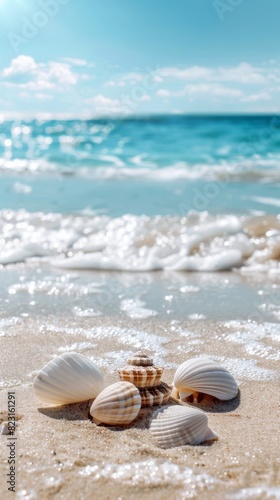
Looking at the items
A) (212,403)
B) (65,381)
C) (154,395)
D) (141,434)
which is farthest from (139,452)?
(212,403)

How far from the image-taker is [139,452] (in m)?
2.03

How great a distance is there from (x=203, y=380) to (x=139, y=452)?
61 cm

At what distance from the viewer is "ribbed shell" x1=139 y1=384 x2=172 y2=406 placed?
2.38 metres

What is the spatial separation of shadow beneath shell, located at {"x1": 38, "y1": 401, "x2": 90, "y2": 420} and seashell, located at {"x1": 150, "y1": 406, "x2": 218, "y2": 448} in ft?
1.12

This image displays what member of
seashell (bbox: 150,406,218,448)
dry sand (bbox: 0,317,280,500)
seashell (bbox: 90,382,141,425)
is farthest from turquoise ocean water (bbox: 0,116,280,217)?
seashell (bbox: 150,406,218,448)

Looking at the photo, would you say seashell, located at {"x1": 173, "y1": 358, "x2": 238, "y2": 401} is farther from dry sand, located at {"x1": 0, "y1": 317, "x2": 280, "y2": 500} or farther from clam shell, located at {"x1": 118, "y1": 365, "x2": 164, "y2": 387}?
clam shell, located at {"x1": 118, "y1": 365, "x2": 164, "y2": 387}

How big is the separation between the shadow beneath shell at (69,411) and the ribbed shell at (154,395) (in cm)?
25

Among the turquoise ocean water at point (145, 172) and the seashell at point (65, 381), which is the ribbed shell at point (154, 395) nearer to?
the seashell at point (65, 381)

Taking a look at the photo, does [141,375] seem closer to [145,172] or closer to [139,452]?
[139,452]

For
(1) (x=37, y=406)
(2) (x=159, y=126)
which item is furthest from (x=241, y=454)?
(2) (x=159, y=126)

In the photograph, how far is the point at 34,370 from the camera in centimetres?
292

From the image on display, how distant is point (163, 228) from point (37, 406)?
4325mm

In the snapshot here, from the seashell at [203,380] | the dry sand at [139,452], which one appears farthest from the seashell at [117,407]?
the seashell at [203,380]

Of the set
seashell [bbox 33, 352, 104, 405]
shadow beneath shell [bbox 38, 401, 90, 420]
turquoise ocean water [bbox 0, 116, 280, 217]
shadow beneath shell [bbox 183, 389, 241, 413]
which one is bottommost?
shadow beneath shell [bbox 183, 389, 241, 413]
